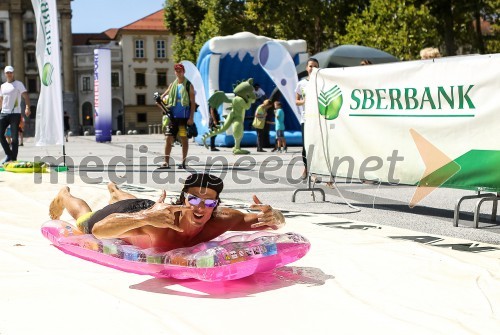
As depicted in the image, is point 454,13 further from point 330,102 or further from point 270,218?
point 270,218

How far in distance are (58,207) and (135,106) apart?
76.0 m

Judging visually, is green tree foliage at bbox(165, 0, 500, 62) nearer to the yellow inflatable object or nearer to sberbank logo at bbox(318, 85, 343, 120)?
the yellow inflatable object

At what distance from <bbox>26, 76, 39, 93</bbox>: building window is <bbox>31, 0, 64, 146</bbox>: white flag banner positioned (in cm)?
6518

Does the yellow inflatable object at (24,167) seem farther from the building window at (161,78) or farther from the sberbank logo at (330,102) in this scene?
the building window at (161,78)

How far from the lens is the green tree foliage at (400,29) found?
29453 millimetres

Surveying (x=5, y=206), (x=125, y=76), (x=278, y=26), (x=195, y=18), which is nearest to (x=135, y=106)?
(x=125, y=76)

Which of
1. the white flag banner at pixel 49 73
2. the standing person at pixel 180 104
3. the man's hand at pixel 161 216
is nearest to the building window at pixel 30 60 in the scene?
the white flag banner at pixel 49 73

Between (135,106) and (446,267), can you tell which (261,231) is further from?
(135,106)

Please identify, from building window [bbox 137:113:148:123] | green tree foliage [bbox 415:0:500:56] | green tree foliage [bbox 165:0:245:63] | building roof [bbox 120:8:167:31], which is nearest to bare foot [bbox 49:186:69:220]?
green tree foliage [bbox 415:0:500:56]

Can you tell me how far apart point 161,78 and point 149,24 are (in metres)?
6.99

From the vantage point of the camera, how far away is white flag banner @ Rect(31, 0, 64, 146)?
1259 centimetres

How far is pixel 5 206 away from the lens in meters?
7.58

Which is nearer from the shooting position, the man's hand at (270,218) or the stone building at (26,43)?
the man's hand at (270,218)

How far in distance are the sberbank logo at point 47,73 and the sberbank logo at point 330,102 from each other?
627cm
